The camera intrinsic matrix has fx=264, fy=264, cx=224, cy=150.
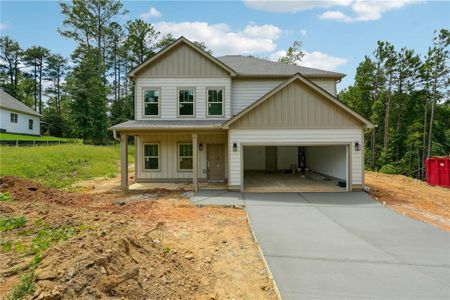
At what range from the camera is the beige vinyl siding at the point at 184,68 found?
13883 mm

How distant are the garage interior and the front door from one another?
152cm

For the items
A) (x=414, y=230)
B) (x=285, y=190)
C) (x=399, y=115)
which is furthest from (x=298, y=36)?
(x=414, y=230)

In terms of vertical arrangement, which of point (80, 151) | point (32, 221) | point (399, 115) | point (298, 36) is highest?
point (298, 36)

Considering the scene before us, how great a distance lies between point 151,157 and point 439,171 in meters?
16.7

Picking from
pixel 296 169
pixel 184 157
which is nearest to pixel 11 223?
pixel 184 157

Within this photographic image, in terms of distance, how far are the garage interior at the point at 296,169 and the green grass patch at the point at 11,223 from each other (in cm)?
820

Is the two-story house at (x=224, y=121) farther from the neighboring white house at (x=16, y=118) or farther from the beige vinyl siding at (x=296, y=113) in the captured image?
the neighboring white house at (x=16, y=118)

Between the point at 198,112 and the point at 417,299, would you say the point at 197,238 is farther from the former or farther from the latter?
the point at 198,112

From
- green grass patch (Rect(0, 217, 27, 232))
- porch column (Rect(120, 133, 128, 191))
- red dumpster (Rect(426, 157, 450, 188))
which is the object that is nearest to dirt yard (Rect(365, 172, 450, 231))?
red dumpster (Rect(426, 157, 450, 188))

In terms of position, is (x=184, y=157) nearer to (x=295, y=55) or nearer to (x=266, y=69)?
(x=266, y=69)

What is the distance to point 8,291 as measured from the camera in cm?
348

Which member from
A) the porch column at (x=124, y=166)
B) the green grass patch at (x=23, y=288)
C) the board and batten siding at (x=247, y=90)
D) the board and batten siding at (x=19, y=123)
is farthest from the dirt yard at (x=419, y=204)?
the board and batten siding at (x=19, y=123)

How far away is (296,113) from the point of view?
1162cm

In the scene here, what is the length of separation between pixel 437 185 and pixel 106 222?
17.9 meters
